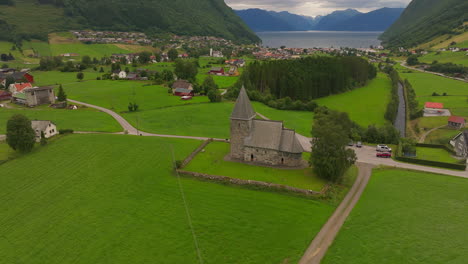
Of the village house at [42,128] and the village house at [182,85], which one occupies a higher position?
the village house at [182,85]

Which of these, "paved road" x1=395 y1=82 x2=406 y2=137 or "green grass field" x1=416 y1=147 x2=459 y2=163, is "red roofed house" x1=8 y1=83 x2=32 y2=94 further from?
"paved road" x1=395 y1=82 x2=406 y2=137

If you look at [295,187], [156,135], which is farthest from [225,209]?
[156,135]

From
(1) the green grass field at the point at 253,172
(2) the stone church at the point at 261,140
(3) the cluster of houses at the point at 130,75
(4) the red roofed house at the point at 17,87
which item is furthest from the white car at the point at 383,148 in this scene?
(4) the red roofed house at the point at 17,87

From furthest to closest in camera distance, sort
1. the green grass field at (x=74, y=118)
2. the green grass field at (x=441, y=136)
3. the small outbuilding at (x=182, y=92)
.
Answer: the small outbuilding at (x=182, y=92), the green grass field at (x=74, y=118), the green grass field at (x=441, y=136)

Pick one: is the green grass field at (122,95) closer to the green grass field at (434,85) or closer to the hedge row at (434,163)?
the hedge row at (434,163)

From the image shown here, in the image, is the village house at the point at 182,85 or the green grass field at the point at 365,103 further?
the village house at the point at 182,85
